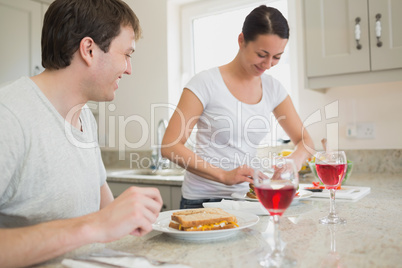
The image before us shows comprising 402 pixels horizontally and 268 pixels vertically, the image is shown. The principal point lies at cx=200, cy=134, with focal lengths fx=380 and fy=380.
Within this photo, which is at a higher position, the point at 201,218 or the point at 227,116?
the point at 227,116

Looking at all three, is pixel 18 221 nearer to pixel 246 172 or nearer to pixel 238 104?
pixel 246 172

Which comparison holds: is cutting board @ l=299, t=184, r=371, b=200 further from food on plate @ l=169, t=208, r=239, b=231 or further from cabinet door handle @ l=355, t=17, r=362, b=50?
cabinet door handle @ l=355, t=17, r=362, b=50

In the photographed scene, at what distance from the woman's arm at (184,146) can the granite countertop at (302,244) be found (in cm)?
42

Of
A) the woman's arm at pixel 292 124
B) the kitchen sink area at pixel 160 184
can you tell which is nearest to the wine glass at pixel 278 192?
the woman's arm at pixel 292 124

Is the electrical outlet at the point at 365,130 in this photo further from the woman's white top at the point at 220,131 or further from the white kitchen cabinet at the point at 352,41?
the woman's white top at the point at 220,131

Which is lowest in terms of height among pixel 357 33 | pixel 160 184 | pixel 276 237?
pixel 160 184

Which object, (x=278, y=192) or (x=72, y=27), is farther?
(x=72, y=27)

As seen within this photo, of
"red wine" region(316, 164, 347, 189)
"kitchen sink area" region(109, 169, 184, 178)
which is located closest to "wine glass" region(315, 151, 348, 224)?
"red wine" region(316, 164, 347, 189)

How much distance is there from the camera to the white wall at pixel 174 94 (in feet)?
7.93

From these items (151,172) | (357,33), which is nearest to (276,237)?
(357,33)

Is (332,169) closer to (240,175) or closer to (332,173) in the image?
(332,173)

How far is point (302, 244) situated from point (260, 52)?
96cm

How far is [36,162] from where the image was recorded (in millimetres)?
886

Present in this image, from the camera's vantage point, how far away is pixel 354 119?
2.50 m
